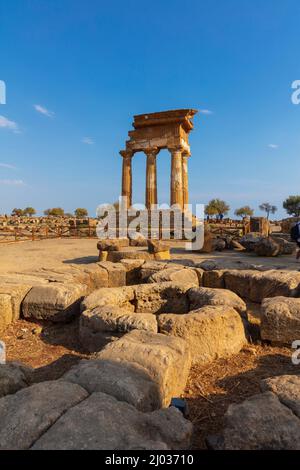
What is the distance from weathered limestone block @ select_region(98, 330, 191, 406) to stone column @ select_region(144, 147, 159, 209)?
809 inches

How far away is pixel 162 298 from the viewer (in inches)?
194

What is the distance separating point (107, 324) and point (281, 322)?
2.12 metres

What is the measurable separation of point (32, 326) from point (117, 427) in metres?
3.38

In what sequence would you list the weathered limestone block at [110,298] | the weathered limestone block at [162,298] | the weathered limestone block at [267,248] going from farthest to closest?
1. the weathered limestone block at [267,248]
2. the weathered limestone block at [162,298]
3. the weathered limestone block at [110,298]

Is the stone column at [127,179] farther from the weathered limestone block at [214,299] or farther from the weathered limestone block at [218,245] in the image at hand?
the weathered limestone block at [214,299]

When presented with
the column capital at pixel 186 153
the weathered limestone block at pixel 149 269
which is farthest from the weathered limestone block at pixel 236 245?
the column capital at pixel 186 153

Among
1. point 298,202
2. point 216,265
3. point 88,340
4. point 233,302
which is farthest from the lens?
point 298,202

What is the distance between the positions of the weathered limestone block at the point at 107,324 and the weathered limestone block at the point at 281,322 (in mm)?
1404

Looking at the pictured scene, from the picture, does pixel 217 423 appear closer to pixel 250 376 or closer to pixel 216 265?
pixel 250 376

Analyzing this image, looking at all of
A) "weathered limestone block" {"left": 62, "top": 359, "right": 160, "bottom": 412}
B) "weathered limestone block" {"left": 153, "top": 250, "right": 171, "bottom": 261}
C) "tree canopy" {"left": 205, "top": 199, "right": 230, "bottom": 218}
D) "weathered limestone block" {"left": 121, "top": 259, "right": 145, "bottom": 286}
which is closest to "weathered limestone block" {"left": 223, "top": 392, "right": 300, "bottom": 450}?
"weathered limestone block" {"left": 62, "top": 359, "right": 160, "bottom": 412}

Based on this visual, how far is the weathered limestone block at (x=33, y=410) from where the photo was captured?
160 cm

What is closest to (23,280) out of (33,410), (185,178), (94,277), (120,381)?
(94,277)
